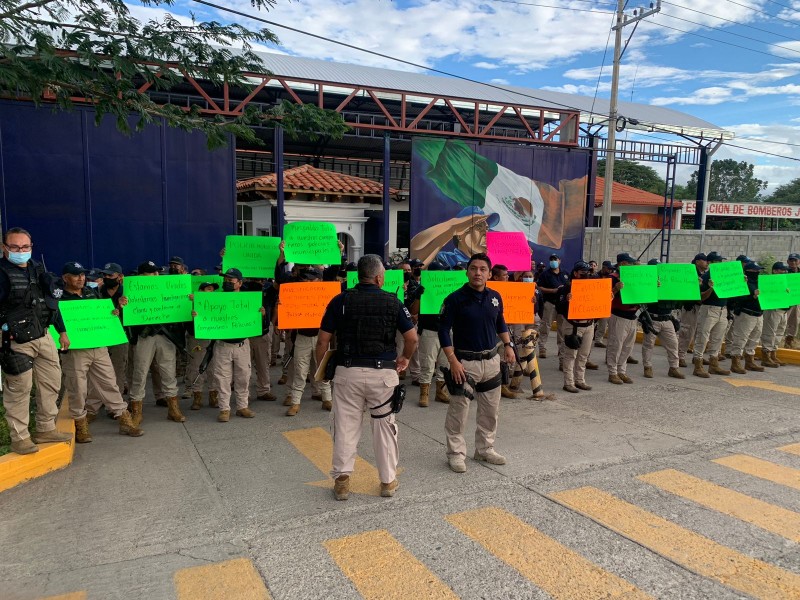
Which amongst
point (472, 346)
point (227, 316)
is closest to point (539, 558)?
point (472, 346)

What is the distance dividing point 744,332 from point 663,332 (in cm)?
173

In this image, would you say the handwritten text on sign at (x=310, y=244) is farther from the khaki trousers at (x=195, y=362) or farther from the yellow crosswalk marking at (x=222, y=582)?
the yellow crosswalk marking at (x=222, y=582)

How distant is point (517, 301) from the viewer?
26.6 ft

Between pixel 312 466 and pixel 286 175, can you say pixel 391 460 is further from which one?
pixel 286 175

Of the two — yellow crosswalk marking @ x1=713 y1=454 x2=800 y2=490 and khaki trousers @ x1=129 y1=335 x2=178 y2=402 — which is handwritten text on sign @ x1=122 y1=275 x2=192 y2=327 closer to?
khaki trousers @ x1=129 y1=335 x2=178 y2=402

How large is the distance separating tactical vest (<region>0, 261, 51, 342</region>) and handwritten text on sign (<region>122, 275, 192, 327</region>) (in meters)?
1.14

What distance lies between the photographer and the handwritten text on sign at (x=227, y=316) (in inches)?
267

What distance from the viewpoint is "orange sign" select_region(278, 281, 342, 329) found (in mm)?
7223

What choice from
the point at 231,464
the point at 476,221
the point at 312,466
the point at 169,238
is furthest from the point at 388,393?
the point at 476,221

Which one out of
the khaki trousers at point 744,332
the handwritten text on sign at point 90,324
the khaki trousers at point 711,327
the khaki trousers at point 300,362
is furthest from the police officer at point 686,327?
the handwritten text on sign at point 90,324

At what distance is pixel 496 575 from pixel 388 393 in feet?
5.25

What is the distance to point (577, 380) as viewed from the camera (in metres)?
8.81

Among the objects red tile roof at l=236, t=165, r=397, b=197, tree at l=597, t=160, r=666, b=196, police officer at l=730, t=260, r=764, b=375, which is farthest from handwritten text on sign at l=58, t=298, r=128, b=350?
tree at l=597, t=160, r=666, b=196

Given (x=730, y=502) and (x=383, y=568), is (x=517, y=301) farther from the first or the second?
(x=383, y=568)
